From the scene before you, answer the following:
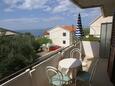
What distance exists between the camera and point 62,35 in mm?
38375

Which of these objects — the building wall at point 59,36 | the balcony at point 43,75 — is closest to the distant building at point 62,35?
the building wall at point 59,36

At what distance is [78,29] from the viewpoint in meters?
6.11

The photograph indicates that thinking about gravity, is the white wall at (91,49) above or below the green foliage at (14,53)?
above

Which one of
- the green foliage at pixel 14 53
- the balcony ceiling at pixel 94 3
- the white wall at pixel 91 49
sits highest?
the balcony ceiling at pixel 94 3

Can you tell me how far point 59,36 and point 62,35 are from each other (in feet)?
2.94

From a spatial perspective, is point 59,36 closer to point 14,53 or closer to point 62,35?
point 62,35

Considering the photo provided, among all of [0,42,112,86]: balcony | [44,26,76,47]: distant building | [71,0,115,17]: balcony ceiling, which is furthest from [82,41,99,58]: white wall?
[44,26,76,47]: distant building

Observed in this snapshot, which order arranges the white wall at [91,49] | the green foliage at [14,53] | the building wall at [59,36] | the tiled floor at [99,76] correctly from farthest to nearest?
the building wall at [59,36] < the green foliage at [14,53] < the white wall at [91,49] < the tiled floor at [99,76]

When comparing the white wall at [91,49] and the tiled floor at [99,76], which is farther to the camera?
the white wall at [91,49]

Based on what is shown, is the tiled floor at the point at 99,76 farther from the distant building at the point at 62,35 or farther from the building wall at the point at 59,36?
the building wall at the point at 59,36

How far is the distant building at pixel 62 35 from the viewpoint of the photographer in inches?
1454

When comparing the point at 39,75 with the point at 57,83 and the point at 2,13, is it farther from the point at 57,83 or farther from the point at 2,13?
the point at 2,13

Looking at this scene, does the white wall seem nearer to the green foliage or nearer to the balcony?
the balcony

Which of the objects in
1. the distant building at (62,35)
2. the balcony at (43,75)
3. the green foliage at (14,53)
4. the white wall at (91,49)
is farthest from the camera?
the distant building at (62,35)
